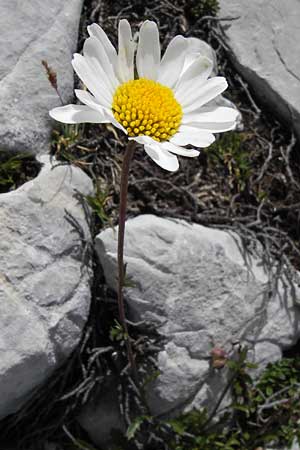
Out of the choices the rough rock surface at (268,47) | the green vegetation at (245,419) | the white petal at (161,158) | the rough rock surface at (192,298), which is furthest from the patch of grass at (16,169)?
the rough rock surface at (268,47)

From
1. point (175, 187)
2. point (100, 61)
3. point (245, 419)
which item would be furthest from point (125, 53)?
point (245, 419)

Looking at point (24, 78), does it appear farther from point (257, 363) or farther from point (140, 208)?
point (257, 363)

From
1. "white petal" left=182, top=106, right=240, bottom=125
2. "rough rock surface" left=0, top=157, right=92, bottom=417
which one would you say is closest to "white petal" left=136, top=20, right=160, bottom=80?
"white petal" left=182, top=106, right=240, bottom=125

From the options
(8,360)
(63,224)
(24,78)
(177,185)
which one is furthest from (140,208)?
(8,360)

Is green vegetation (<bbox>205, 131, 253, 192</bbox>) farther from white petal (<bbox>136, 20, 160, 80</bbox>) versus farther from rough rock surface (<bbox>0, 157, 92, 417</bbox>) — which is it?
white petal (<bbox>136, 20, 160, 80</bbox>)

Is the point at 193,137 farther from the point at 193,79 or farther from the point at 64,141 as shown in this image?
the point at 64,141

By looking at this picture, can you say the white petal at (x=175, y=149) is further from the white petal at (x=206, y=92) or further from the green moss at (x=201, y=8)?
the green moss at (x=201, y=8)

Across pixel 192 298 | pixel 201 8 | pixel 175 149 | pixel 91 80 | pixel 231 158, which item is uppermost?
pixel 91 80
